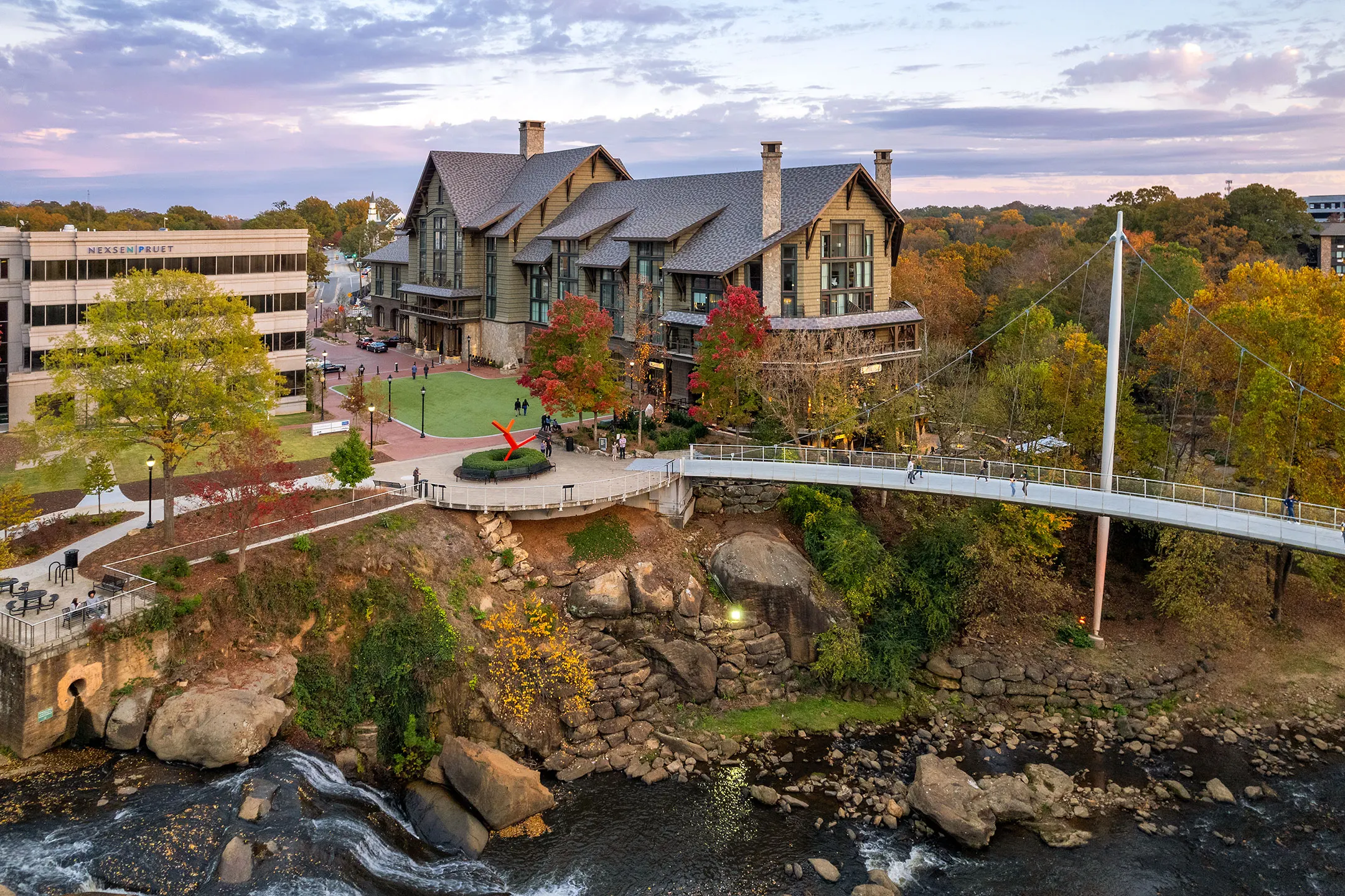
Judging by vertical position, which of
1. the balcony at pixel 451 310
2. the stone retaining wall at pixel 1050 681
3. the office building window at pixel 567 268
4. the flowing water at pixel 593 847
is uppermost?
the office building window at pixel 567 268

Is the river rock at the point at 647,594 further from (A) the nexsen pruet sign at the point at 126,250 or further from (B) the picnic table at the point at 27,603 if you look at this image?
(A) the nexsen pruet sign at the point at 126,250

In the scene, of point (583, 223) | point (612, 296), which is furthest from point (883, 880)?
point (583, 223)

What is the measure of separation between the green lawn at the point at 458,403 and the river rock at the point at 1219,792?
1286 inches

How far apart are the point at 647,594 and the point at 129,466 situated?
1039 inches

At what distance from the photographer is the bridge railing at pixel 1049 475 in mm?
37188

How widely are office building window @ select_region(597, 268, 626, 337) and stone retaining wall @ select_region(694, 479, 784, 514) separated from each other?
73.8 feet

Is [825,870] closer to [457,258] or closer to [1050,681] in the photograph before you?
[1050,681]

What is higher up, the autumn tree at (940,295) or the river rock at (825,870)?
the autumn tree at (940,295)

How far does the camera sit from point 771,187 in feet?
191

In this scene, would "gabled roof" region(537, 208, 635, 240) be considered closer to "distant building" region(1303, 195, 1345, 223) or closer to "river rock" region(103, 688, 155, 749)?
"river rock" region(103, 688, 155, 749)

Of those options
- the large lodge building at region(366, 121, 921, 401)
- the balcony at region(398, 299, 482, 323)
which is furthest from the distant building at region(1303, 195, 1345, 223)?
the balcony at region(398, 299, 482, 323)

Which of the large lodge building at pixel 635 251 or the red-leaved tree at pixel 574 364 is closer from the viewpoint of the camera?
the red-leaved tree at pixel 574 364

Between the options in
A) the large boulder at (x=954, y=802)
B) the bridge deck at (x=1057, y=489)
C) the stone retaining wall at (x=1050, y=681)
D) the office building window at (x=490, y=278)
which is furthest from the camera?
the office building window at (x=490, y=278)

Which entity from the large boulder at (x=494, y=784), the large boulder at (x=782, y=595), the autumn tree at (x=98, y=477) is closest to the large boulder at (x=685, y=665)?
the large boulder at (x=782, y=595)
